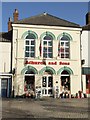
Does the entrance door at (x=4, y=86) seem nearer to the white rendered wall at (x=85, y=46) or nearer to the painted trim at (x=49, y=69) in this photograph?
the painted trim at (x=49, y=69)

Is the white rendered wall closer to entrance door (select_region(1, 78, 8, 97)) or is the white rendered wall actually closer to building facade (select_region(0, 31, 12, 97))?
building facade (select_region(0, 31, 12, 97))

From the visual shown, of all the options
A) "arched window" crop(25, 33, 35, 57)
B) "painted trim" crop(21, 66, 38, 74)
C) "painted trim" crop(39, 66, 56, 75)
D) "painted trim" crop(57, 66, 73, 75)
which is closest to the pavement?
"painted trim" crop(21, 66, 38, 74)

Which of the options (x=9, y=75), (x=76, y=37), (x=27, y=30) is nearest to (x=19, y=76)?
(x=9, y=75)

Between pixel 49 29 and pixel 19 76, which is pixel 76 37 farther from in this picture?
pixel 19 76

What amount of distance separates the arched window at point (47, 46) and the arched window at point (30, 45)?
1.15 metres

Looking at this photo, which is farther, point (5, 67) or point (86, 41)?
point (86, 41)

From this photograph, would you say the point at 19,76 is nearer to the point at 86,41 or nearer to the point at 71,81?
the point at 71,81

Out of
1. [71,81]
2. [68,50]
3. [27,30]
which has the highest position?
[27,30]

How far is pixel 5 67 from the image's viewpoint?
90.7 ft

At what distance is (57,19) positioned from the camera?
30.1 metres

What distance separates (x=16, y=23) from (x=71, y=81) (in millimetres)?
8146

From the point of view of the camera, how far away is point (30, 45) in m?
27.9

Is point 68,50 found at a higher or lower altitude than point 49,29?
lower

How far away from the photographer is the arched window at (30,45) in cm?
2783
